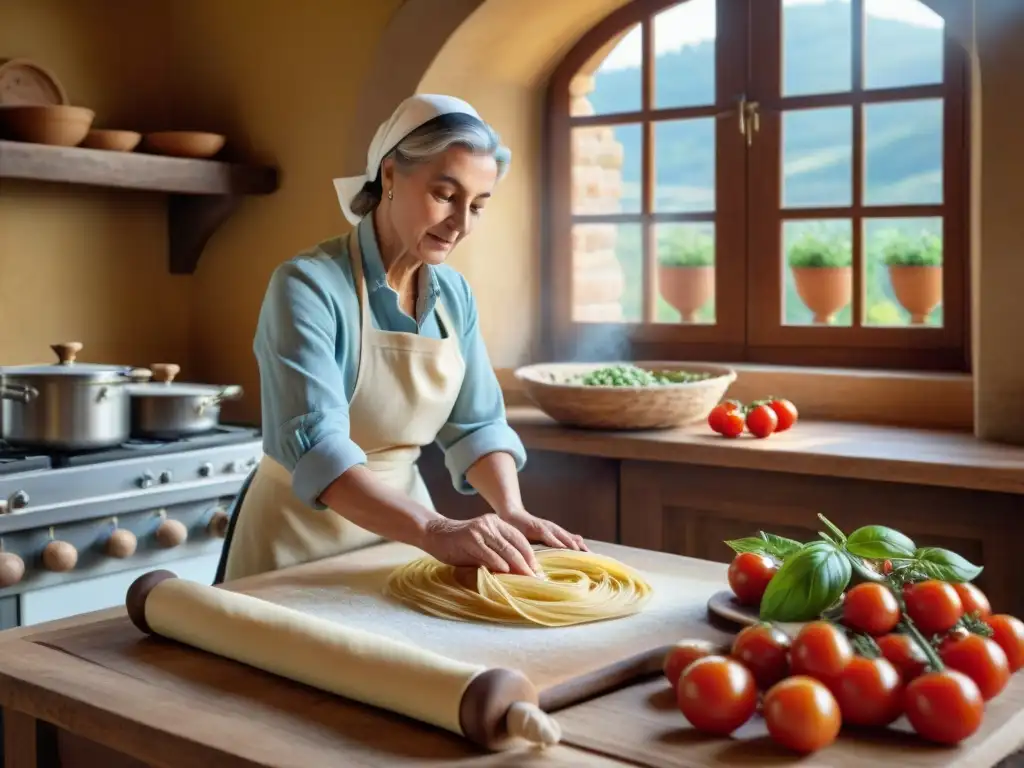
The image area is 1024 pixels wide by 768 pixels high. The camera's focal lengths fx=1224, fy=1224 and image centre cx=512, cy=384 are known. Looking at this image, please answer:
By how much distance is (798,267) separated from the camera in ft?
11.0

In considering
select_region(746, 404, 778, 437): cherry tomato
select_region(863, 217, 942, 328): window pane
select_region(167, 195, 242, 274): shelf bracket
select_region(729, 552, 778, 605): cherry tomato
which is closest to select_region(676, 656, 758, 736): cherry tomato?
select_region(729, 552, 778, 605): cherry tomato

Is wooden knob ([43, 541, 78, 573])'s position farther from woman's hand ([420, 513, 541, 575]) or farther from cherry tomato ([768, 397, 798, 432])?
cherry tomato ([768, 397, 798, 432])

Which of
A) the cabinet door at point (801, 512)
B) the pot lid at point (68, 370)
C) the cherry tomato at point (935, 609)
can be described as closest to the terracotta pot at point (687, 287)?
the cabinet door at point (801, 512)

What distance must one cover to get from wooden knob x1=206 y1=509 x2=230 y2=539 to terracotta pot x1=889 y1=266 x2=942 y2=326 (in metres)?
1.85

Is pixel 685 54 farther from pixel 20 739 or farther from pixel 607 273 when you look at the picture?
pixel 20 739

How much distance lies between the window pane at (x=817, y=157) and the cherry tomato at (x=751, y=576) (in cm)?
190

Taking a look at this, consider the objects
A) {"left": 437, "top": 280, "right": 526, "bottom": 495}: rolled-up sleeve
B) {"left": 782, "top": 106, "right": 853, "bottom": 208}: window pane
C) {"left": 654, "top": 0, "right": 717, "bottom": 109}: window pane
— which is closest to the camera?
{"left": 437, "top": 280, "right": 526, "bottom": 495}: rolled-up sleeve

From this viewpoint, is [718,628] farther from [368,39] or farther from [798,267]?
[368,39]

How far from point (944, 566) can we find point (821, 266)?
199 centimetres

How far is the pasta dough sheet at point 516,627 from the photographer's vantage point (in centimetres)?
150

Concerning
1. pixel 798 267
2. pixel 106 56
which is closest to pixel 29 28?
Result: pixel 106 56

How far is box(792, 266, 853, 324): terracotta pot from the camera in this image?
10.9ft

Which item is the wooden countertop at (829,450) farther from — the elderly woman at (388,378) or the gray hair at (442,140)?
the gray hair at (442,140)

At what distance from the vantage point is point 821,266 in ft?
10.9
